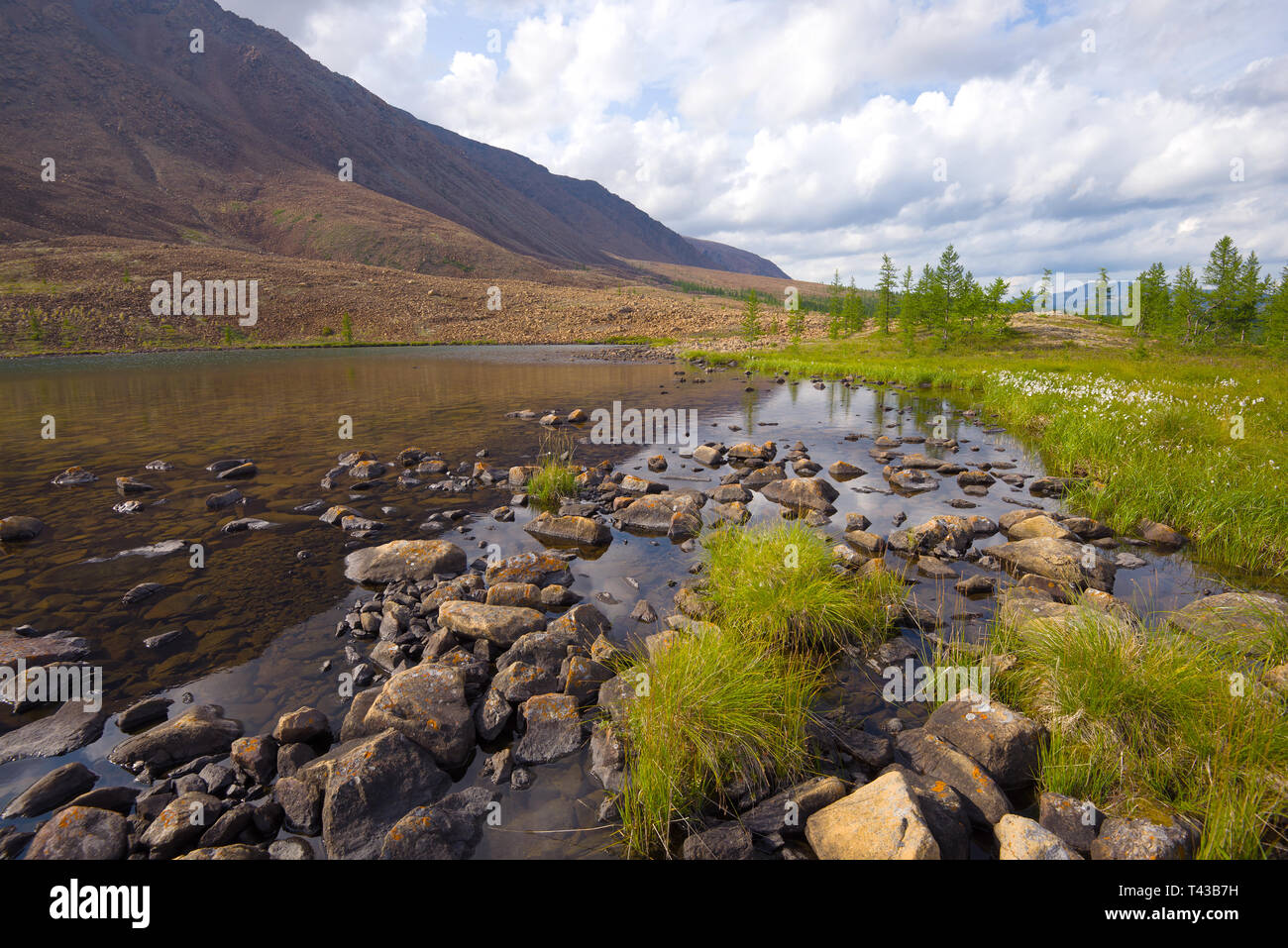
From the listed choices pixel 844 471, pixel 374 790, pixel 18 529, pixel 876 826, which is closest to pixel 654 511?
pixel 844 471

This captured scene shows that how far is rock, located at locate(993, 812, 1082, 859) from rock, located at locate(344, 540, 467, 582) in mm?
8930

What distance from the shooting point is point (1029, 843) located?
15.1 feet

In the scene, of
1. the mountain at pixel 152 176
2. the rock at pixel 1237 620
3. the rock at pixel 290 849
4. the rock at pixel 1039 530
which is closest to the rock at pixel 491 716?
the rock at pixel 290 849

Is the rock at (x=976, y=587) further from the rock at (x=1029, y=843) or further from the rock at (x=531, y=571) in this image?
the rock at (x=531, y=571)

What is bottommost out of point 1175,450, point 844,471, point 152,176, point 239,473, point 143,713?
point 143,713

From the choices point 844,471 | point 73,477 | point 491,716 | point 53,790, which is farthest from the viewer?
point 844,471

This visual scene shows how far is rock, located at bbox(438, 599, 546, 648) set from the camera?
8.16m

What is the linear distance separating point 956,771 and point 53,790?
8.53 meters

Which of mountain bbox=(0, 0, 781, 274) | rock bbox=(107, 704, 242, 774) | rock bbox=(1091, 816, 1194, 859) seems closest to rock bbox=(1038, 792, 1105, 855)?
rock bbox=(1091, 816, 1194, 859)

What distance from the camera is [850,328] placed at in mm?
79625

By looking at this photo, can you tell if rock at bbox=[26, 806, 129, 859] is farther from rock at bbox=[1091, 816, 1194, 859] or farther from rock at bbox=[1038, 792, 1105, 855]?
rock at bbox=[1091, 816, 1194, 859]

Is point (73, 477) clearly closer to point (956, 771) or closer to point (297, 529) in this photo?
point (297, 529)

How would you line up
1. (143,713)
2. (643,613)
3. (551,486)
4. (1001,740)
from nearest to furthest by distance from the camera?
(1001,740)
(143,713)
(643,613)
(551,486)
